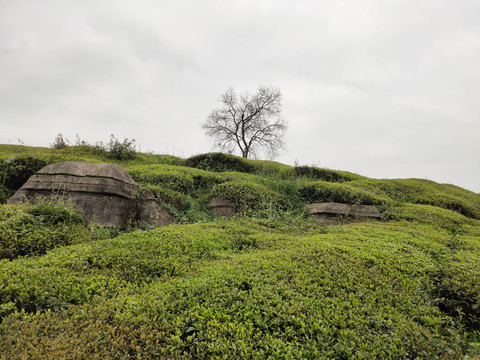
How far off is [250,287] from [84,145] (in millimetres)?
13793

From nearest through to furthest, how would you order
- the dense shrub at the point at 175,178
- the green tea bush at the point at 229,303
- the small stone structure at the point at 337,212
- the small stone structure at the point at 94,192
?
1. the green tea bush at the point at 229,303
2. the small stone structure at the point at 94,192
3. the small stone structure at the point at 337,212
4. the dense shrub at the point at 175,178

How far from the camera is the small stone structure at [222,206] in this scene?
9.02 m

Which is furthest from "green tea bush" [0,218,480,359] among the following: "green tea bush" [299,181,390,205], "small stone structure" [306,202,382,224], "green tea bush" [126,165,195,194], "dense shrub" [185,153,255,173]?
"dense shrub" [185,153,255,173]

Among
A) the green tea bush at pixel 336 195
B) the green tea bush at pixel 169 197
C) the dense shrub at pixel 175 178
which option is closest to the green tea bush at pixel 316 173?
the green tea bush at pixel 336 195

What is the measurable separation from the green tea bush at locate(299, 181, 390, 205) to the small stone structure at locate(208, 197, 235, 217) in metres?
3.65

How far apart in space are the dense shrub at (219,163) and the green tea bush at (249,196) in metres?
5.52

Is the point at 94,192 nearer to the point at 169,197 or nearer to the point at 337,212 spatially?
the point at 169,197

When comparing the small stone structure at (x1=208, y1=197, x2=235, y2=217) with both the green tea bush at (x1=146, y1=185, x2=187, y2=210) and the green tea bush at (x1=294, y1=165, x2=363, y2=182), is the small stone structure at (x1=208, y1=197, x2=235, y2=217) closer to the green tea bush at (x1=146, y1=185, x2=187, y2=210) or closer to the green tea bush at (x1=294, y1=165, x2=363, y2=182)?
the green tea bush at (x1=146, y1=185, x2=187, y2=210)

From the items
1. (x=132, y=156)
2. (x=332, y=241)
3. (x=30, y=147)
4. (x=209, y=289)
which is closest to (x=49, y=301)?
(x=209, y=289)

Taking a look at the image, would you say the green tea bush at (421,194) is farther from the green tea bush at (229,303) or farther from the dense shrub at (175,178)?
the green tea bush at (229,303)

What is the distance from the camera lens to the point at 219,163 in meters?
15.7

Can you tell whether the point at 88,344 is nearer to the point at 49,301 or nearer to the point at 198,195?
the point at 49,301

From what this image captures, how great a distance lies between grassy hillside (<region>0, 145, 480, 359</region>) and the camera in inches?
103

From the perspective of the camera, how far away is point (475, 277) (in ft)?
13.3
